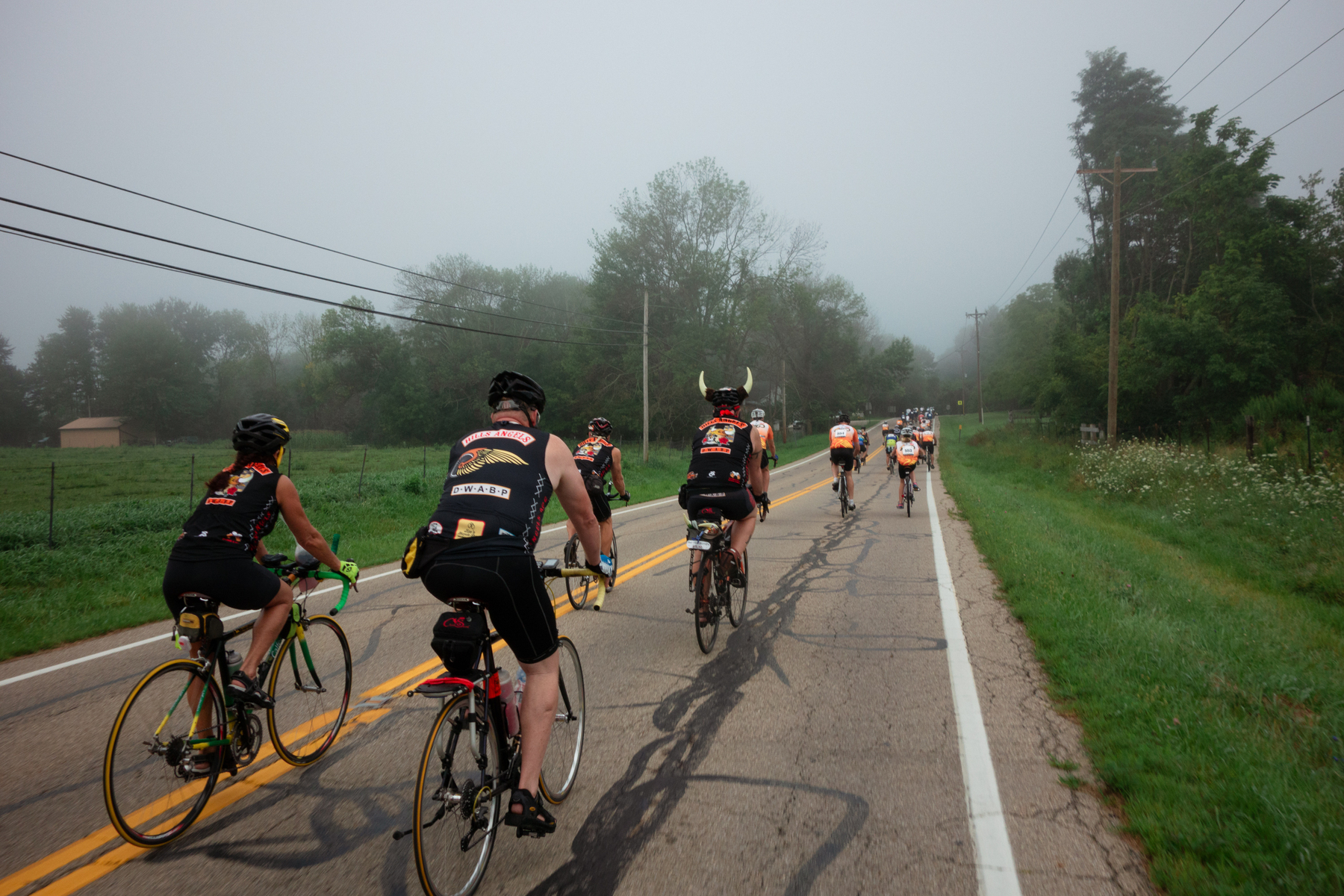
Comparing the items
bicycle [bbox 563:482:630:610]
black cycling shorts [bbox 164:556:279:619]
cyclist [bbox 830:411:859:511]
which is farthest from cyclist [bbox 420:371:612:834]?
cyclist [bbox 830:411:859:511]

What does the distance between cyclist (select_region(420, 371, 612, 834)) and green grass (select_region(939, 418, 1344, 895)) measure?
8.25ft

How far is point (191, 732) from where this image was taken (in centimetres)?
327

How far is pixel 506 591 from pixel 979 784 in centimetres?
262

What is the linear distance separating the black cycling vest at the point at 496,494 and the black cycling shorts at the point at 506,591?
5 centimetres

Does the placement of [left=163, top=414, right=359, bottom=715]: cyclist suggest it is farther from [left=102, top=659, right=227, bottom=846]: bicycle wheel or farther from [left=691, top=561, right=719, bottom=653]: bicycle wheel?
[left=691, top=561, right=719, bottom=653]: bicycle wheel

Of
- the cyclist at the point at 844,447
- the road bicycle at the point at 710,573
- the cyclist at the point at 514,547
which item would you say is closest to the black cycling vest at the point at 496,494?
the cyclist at the point at 514,547

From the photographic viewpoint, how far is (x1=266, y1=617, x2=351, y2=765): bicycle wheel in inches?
156

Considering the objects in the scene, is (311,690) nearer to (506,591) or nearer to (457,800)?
(457,800)

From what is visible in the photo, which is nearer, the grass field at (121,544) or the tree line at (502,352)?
the grass field at (121,544)

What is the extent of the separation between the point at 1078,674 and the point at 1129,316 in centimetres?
3301

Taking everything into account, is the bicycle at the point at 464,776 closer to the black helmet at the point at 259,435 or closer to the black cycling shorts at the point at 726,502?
the black helmet at the point at 259,435

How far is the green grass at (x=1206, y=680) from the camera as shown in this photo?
2.87 m

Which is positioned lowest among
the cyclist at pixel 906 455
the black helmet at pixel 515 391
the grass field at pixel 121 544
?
the grass field at pixel 121 544

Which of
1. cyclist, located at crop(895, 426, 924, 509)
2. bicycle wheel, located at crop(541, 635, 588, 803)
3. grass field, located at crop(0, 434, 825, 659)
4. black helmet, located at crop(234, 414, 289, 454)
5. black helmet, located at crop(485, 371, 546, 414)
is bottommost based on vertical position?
grass field, located at crop(0, 434, 825, 659)
